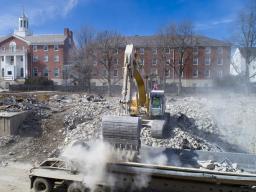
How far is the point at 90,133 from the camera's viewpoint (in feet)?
41.5

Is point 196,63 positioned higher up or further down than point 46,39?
further down

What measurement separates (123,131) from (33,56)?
53.7m

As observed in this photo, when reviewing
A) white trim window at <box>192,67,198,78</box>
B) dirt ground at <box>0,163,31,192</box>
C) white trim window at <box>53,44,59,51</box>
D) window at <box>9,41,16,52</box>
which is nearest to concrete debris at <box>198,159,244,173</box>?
dirt ground at <box>0,163,31,192</box>

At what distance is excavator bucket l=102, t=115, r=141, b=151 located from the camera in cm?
771

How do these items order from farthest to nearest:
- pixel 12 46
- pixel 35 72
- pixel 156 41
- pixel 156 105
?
pixel 12 46 < pixel 35 72 < pixel 156 41 < pixel 156 105

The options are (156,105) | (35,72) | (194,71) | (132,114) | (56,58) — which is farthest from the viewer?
(35,72)

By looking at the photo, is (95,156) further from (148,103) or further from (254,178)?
(148,103)

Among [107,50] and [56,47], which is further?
[56,47]

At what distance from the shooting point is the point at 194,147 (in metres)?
11.9

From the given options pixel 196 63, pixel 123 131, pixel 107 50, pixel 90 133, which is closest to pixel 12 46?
pixel 107 50

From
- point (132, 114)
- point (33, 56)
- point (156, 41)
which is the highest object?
point (156, 41)

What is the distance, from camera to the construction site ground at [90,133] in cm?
1084

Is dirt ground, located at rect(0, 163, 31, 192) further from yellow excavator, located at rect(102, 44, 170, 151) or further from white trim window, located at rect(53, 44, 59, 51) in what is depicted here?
white trim window, located at rect(53, 44, 59, 51)

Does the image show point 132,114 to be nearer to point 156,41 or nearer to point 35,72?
point 156,41
